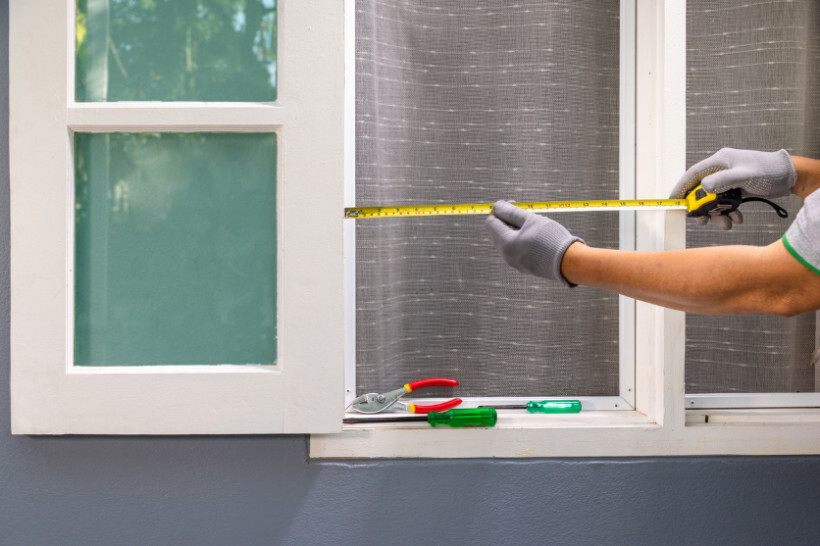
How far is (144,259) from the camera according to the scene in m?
1.20

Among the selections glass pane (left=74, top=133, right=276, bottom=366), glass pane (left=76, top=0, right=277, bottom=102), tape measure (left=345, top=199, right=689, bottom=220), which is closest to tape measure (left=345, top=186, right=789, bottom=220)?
tape measure (left=345, top=199, right=689, bottom=220)

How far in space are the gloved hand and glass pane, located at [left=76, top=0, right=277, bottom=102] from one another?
54 centimetres

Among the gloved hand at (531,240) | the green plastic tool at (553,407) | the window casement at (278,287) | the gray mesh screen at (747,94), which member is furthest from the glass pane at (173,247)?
the gray mesh screen at (747,94)

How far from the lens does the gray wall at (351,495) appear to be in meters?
1.20

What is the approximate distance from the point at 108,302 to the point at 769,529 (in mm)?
1458

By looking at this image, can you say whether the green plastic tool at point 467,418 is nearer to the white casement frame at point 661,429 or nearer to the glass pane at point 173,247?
the white casement frame at point 661,429

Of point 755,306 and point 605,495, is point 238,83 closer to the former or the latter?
point 755,306

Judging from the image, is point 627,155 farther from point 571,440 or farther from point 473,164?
point 571,440

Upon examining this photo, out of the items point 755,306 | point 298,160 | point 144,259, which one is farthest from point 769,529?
point 144,259

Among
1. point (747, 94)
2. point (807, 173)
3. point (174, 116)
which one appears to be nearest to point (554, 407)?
point (807, 173)

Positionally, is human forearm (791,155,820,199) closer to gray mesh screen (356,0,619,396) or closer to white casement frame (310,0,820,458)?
white casement frame (310,0,820,458)

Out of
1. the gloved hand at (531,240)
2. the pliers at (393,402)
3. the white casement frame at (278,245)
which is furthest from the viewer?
the pliers at (393,402)

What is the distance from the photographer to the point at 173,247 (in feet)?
3.96

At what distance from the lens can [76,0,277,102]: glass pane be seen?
119 centimetres
